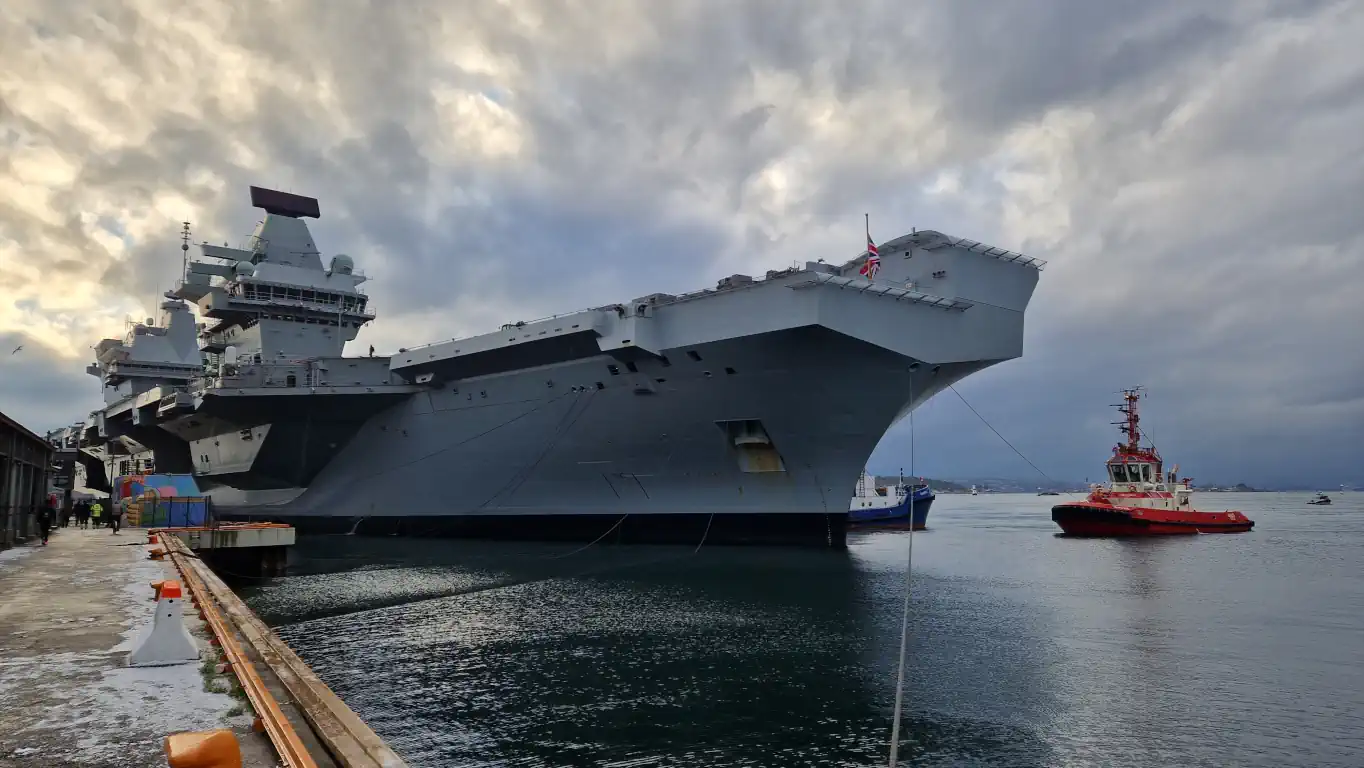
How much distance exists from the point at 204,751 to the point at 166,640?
268 cm

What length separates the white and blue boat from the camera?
3828 cm

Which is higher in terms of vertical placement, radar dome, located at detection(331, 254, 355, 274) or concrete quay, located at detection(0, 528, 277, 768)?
radar dome, located at detection(331, 254, 355, 274)

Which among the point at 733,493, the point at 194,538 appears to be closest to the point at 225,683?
the point at 194,538

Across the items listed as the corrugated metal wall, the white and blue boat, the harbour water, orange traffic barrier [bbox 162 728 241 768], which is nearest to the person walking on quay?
the corrugated metal wall

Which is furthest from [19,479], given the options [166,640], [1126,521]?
[1126,521]

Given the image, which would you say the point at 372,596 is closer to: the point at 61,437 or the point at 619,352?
the point at 619,352

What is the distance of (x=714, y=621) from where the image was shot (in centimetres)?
1148

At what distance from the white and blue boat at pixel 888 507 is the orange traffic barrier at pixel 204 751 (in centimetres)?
3491

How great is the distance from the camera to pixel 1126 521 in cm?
3100

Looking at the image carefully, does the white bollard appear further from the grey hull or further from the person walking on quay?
the person walking on quay

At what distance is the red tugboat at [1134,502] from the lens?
31.2 metres

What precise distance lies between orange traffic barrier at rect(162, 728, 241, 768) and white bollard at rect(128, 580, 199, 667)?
2.49 m

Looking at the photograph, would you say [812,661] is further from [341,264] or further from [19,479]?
[341,264]

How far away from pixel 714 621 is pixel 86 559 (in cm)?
887
